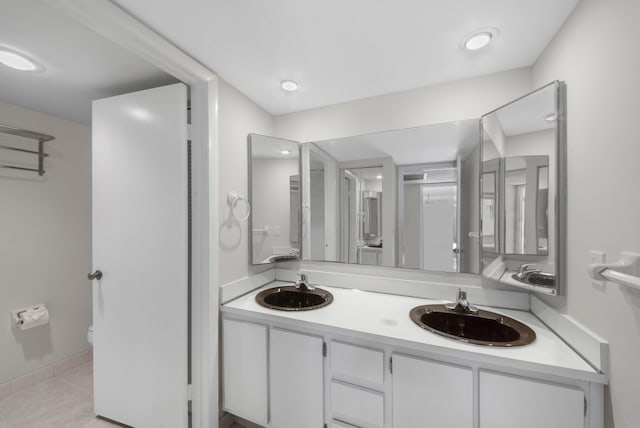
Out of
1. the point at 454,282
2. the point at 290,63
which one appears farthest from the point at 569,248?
the point at 290,63

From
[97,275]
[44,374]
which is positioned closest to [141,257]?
[97,275]

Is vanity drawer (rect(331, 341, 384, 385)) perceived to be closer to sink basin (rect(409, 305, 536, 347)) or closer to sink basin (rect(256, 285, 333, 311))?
sink basin (rect(409, 305, 536, 347))

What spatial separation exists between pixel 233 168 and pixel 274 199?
43 centimetres

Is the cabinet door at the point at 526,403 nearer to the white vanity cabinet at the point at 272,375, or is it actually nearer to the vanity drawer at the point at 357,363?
the vanity drawer at the point at 357,363

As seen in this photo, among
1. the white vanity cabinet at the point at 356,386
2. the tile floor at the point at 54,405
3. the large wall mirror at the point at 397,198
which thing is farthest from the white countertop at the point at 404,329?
the tile floor at the point at 54,405

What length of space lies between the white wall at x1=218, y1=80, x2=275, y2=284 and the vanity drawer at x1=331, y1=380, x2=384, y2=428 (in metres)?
0.95

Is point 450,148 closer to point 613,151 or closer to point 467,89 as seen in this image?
point 467,89

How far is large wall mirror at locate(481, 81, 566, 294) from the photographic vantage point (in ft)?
3.70

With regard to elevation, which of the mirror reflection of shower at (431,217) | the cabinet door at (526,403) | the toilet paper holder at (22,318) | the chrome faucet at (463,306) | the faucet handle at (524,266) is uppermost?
the mirror reflection of shower at (431,217)

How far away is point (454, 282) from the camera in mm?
1604

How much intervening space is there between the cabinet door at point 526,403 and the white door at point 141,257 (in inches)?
62.3

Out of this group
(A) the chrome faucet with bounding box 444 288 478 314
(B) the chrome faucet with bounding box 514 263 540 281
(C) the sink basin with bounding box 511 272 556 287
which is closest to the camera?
(C) the sink basin with bounding box 511 272 556 287

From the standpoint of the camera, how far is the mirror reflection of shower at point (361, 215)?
Result: 1.82m

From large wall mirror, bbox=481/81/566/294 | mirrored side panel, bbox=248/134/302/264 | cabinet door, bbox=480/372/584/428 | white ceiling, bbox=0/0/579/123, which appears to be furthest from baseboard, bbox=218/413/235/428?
white ceiling, bbox=0/0/579/123
